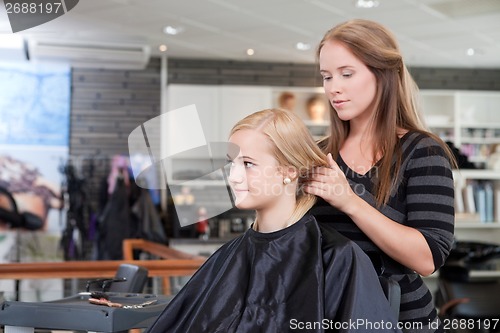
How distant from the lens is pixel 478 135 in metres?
6.94

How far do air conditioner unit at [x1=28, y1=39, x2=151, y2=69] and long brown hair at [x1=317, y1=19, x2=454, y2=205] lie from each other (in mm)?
4815

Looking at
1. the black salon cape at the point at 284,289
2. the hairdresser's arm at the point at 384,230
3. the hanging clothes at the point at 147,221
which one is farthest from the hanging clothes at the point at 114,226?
the hairdresser's arm at the point at 384,230

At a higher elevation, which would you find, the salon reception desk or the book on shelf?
the salon reception desk

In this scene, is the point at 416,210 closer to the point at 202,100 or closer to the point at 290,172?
the point at 290,172

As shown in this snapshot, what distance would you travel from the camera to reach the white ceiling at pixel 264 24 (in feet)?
15.5

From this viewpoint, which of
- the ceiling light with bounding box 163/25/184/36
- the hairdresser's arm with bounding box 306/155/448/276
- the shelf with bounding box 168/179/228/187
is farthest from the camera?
the shelf with bounding box 168/179/228/187

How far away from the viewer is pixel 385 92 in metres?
1.32

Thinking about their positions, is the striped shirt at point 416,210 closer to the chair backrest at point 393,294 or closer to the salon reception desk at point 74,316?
the chair backrest at point 393,294

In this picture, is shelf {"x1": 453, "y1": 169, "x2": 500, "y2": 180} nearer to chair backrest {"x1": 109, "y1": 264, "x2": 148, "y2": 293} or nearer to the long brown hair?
chair backrest {"x1": 109, "y1": 264, "x2": 148, "y2": 293}

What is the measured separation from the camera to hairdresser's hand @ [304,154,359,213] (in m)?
1.19

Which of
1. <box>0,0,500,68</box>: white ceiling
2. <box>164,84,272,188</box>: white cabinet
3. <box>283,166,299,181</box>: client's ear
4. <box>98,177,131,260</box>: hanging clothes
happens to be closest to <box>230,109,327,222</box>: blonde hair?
<box>283,166,299,181</box>: client's ear

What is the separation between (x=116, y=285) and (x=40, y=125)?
14.7ft

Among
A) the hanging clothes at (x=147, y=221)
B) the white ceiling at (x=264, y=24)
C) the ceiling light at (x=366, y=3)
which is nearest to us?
the ceiling light at (x=366, y=3)

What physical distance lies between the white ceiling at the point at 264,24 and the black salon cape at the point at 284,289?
3.43 m
